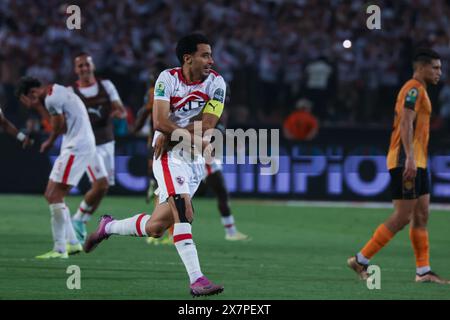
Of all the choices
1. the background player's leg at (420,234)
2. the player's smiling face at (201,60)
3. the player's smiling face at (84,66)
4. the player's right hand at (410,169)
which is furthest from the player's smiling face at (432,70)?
the player's smiling face at (84,66)

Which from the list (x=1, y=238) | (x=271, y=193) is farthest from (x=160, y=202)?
(x=271, y=193)

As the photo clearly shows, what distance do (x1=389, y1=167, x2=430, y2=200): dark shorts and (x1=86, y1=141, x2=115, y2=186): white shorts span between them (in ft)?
15.7

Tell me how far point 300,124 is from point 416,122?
1030 cm

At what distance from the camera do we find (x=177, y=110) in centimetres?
980

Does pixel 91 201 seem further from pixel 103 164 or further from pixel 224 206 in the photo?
pixel 224 206

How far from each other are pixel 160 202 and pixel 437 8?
53.1ft

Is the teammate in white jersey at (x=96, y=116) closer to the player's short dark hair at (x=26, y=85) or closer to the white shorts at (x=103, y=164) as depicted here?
the white shorts at (x=103, y=164)

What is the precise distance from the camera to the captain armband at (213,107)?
32.0ft

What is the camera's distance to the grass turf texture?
32.7 feet

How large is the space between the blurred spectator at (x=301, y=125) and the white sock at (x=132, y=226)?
1105 cm

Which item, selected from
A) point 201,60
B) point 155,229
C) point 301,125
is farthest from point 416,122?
point 301,125

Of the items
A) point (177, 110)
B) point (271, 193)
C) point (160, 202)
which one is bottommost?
point (271, 193)

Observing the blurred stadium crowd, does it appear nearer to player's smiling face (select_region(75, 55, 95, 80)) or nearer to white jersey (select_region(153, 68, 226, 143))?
player's smiling face (select_region(75, 55, 95, 80))
